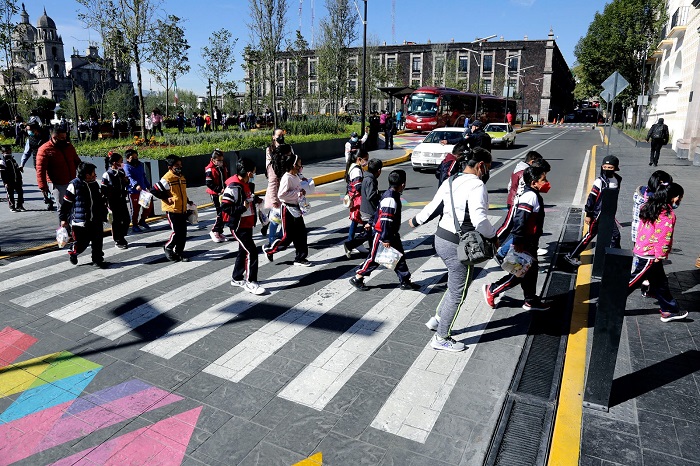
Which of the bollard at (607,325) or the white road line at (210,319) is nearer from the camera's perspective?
the bollard at (607,325)

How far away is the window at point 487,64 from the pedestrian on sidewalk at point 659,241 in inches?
3259

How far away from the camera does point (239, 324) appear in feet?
18.8

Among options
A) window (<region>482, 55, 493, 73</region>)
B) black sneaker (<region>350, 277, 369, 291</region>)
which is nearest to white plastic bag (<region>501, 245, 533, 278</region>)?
black sneaker (<region>350, 277, 369, 291</region>)

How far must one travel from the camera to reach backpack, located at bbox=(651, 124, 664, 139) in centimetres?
1776

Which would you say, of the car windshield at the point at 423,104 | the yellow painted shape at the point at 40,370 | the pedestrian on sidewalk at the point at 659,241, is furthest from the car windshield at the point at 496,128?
the yellow painted shape at the point at 40,370

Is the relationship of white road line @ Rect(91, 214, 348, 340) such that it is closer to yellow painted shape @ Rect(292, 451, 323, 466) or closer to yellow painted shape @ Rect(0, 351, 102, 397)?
yellow painted shape @ Rect(0, 351, 102, 397)

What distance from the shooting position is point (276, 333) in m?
5.49

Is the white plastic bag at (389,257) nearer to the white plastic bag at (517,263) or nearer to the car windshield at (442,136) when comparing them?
the white plastic bag at (517,263)

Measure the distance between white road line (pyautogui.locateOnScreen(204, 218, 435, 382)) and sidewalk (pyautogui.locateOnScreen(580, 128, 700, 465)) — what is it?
2918mm

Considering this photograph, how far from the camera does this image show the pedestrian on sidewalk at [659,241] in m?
5.38

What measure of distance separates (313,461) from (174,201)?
547cm

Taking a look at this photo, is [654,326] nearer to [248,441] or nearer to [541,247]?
[541,247]

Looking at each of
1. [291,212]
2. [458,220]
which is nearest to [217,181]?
[291,212]

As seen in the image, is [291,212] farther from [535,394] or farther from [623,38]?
[623,38]
